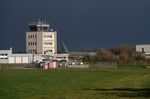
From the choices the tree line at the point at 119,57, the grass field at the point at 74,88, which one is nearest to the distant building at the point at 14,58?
the tree line at the point at 119,57

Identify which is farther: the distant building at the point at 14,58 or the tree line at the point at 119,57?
the distant building at the point at 14,58

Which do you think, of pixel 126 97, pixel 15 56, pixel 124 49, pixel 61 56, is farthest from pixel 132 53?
pixel 126 97

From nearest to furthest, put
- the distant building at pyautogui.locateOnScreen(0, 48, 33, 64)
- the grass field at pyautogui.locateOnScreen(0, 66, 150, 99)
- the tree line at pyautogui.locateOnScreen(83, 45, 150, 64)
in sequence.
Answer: the grass field at pyautogui.locateOnScreen(0, 66, 150, 99)
the tree line at pyautogui.locateOnScreen(83, 45, 150, 64)
the distant building at pyautogui.locateOnScreen(0, 48, 33, 64)

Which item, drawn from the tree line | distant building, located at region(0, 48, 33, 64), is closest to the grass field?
the tree line

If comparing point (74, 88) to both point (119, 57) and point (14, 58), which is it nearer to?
point (119, 57)

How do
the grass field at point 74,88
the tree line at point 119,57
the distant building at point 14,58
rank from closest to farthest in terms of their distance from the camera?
the grass field at point 74,88 → the tree line at point 119,57 → the distant building at point 14,58

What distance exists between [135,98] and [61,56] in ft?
559

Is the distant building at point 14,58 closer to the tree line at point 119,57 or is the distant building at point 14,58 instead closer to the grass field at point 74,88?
the tree line at point 119,57

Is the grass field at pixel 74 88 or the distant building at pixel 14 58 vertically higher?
the distant building at pixel 14 58

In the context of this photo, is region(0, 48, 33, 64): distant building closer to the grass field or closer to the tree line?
the tree line

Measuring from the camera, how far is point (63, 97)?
27.3 metres

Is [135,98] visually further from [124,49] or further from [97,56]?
[124,49]

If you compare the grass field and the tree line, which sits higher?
the tree line

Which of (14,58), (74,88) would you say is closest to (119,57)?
(14,58)
